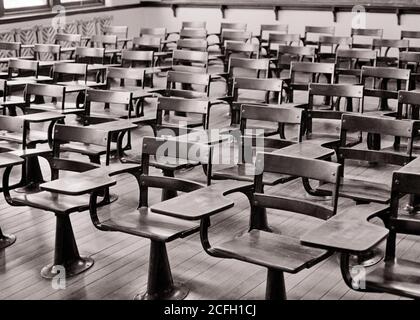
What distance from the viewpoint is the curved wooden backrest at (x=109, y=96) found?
5406 millimetres

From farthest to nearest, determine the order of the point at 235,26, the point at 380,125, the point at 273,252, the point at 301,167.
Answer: the point at 235,26, the point at 380,125, the point at 301,167, the point at 273,252

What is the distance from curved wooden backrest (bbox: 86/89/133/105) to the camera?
213 inches

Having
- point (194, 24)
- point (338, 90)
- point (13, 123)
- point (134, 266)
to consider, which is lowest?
point (134, 266)

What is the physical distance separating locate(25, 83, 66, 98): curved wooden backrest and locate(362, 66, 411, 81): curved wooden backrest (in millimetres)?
2949

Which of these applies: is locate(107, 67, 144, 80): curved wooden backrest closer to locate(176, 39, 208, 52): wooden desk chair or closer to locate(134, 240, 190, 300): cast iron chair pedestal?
locate(176, 39, 208, 52): wooden desk chair

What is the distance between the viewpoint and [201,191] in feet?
11.0

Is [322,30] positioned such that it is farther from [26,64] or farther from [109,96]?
[109,96]

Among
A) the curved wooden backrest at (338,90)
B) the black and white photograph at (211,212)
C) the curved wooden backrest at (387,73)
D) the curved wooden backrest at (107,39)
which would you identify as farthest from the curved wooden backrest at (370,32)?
the curved wooden backrest at (338,90)

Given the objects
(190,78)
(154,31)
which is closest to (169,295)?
(190,78)

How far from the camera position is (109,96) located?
546cm

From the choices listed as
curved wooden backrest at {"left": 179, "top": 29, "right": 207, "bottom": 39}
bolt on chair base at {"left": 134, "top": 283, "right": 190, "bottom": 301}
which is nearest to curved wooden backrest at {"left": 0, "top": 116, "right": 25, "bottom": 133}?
bolt on chair base at {"left": 134, "top": 283, "right": 190, "bottom": 301}

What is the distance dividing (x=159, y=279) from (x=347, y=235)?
3.94ft
